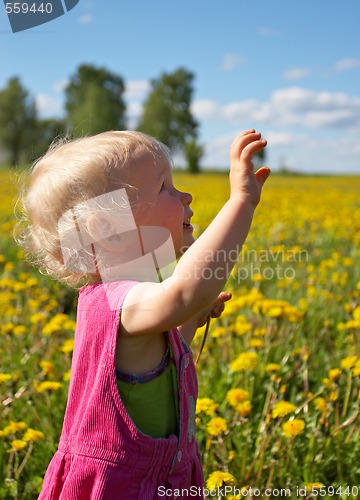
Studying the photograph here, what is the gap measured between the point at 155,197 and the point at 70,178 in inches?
7.1

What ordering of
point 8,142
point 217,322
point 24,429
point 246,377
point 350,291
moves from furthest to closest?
point 8,142 → point 350,291 → point 217,322 → point 246,377 → point 24,429

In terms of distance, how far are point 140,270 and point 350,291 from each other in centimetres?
299

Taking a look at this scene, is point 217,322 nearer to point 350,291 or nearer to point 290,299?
point 290,299

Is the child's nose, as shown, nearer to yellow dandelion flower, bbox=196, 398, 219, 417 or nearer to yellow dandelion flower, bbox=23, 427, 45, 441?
yellow dandelion flower, bbox=196, 398, 219, 417

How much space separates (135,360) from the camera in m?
1.30

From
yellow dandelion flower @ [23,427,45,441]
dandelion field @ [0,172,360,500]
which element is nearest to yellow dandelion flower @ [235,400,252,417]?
dandelion field @ [0,172,360,500]

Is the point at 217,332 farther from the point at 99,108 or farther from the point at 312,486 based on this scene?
the point at 99,108

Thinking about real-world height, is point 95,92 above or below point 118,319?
below

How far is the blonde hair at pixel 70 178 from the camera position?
50.4 inches

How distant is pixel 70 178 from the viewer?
1290mm

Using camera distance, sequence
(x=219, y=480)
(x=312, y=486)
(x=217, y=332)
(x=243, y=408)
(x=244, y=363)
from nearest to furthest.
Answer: (x=219, y=480) < (x=312, y=486) < (x=243, y=408) < (x=244, y=363) < (x=217, y=332)

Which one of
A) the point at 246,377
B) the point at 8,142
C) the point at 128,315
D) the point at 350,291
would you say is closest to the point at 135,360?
the point at 128,315

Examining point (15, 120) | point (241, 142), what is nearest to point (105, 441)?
point (241, 142)

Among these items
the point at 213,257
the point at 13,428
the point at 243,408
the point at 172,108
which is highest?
the point at 213,257
